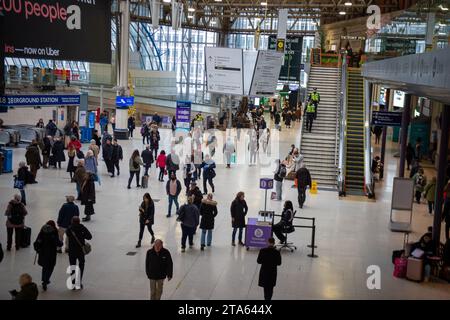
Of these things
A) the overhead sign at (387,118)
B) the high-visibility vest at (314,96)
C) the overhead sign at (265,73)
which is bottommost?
the overhead sign at (387,118)

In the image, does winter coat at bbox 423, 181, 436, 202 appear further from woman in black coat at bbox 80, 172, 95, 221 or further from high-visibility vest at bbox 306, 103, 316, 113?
woman in black coat at bbox 80, 172, 95, 221

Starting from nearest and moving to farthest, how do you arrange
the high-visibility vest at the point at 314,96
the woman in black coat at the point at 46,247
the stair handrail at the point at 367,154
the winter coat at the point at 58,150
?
the woman in black coat at the point at 46,247 → the stair handrail at the point at 367,154 → the winter coat at the point at 58,150 → the high-visibility vest at the point at 314,96

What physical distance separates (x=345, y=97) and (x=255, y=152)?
4.91m

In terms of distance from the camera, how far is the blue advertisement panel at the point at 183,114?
99.8ft

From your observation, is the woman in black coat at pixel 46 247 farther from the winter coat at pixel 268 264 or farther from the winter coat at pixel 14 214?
the winter coat at pixel 268 264

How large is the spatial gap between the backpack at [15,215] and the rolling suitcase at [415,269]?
7.92 metres

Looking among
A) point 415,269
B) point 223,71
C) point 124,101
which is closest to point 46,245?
point 415,269

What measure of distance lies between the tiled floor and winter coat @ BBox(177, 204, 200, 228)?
2.22ft

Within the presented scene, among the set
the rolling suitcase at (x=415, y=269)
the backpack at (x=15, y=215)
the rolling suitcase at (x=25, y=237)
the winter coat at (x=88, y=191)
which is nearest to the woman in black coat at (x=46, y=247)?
the backpack at (x=15, y=215)

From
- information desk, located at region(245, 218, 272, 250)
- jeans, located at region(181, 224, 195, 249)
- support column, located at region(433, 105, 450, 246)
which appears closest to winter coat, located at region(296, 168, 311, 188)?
information desk, located at region(245, 218, 272, 250)

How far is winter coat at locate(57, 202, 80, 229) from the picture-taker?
1301 centimetres

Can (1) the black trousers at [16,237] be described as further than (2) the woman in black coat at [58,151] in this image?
No

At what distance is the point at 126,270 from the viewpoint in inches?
489

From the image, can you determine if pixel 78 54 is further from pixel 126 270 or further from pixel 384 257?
pixel 384 257
